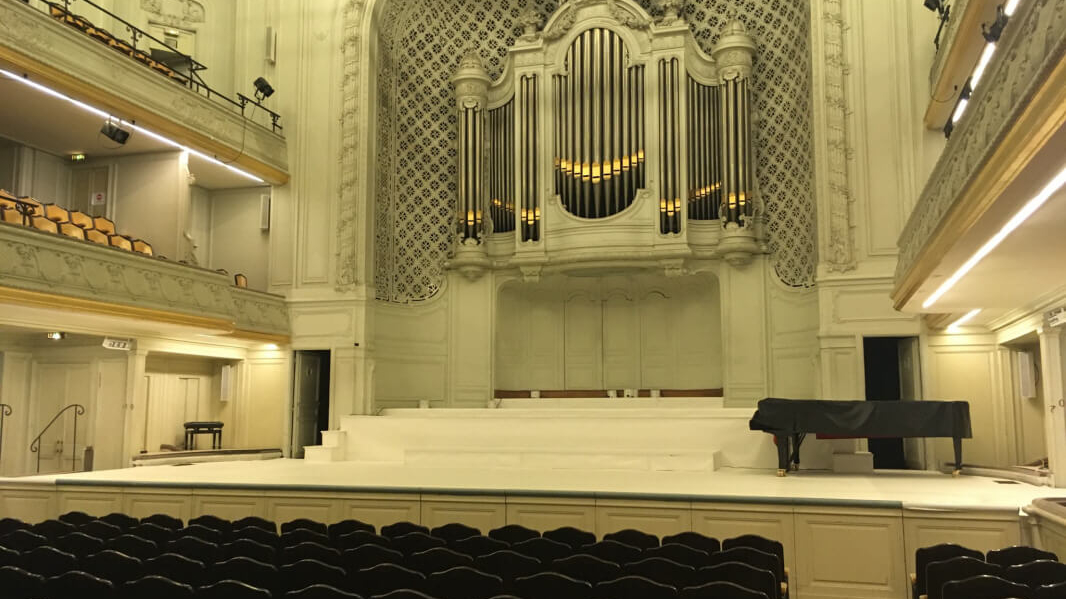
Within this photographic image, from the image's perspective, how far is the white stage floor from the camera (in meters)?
7.79

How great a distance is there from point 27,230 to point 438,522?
6.07 m

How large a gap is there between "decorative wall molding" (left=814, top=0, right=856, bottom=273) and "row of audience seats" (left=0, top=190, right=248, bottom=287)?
384 inches

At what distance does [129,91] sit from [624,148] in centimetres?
743

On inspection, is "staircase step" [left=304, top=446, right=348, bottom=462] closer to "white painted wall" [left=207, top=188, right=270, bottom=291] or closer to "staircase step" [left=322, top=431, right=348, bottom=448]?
"staircase step" [left=322, top=431, right=348, bottom=448]

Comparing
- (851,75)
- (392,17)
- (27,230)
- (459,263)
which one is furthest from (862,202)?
(27,230)

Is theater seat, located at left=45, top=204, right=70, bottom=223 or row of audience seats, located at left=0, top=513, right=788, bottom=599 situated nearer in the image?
row of audience seats, located at left=0, top=513, right=788, bottom=599

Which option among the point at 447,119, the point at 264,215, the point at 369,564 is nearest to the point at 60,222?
the point at 264,215

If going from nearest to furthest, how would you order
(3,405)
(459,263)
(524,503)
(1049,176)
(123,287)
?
(1049,176) → (524,503) → (123,287) → (3,405) → (459,263)

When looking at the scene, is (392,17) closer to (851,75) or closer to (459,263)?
(459,263)

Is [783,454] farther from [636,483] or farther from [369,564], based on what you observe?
[369,564]

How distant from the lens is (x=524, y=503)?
823 cm

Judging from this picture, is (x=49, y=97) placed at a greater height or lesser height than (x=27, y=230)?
greater

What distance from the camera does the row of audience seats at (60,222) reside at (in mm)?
10766

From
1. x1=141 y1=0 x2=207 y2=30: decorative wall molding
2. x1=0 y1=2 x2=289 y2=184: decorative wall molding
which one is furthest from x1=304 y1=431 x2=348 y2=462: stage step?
x1=141 y1=0 x2=207 y2=30: decorative wall molding
